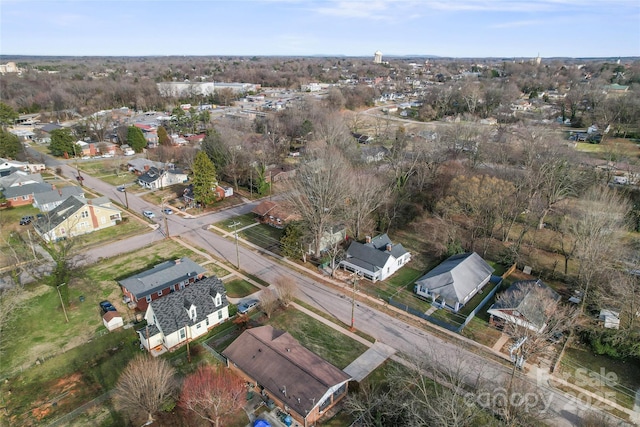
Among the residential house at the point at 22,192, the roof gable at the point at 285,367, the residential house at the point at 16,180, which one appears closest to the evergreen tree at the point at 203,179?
the residential house at the point at 22,192

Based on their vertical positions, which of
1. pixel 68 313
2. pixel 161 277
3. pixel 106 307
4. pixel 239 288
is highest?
pixel 161 277

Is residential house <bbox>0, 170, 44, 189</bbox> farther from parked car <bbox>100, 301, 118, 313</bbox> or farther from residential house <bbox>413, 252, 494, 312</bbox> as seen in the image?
residential house <bbox>413, 252, 494, 312</bbox>

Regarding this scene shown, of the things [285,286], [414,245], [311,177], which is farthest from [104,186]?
[414,245]

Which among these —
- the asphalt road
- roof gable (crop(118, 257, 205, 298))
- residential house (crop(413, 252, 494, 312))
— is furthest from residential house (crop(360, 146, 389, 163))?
roof gable (crop(118, 257, 205, 298))

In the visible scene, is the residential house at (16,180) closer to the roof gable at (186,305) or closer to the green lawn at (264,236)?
the green lawn at (264,236)

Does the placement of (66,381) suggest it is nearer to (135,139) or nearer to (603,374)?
(603,374)

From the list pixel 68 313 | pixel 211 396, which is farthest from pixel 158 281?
pixel 211 396

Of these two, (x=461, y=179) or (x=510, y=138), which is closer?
(x=461, y=179)

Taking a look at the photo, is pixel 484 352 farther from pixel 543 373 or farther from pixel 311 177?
pixel 311 177

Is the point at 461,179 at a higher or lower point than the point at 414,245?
higher
